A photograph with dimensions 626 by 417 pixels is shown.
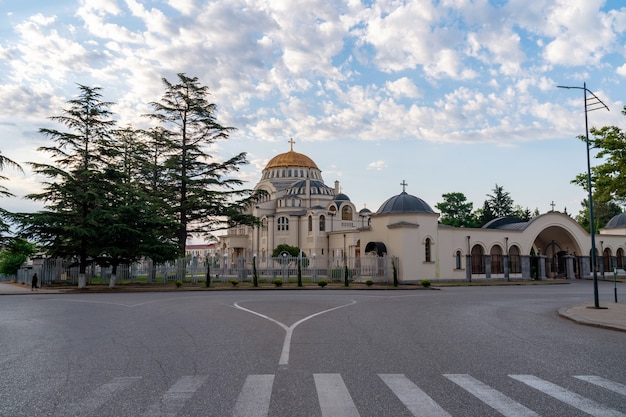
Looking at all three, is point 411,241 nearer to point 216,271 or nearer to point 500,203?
point 216,271

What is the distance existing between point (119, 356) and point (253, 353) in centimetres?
231

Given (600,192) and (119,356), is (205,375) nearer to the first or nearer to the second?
(119,356)

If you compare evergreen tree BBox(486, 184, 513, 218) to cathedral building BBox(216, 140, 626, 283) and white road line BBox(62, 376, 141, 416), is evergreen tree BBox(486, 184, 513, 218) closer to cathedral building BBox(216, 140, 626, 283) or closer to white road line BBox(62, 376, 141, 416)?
cathedral building BBox(216, 140, 626, 283)

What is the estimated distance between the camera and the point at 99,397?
6.10 metres

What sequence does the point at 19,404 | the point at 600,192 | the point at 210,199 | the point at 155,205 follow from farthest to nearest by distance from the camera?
the point at 210,199 < the point at 155,205 < the point at 600,192 < the point at 19,404

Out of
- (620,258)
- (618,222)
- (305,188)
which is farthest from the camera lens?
(305,188)

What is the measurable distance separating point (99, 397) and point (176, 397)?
927 millimetres

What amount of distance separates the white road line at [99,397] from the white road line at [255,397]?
5.12 ft

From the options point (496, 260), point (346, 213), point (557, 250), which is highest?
point (346, 213)

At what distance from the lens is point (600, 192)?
66.2 feet

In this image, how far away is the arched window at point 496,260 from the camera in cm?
4647

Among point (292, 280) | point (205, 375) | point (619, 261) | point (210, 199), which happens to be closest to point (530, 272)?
point (619, 261)

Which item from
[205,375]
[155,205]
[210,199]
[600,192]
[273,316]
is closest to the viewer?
[205,375]

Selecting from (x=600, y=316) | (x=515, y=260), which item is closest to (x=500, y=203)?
(x=515, y=260)
